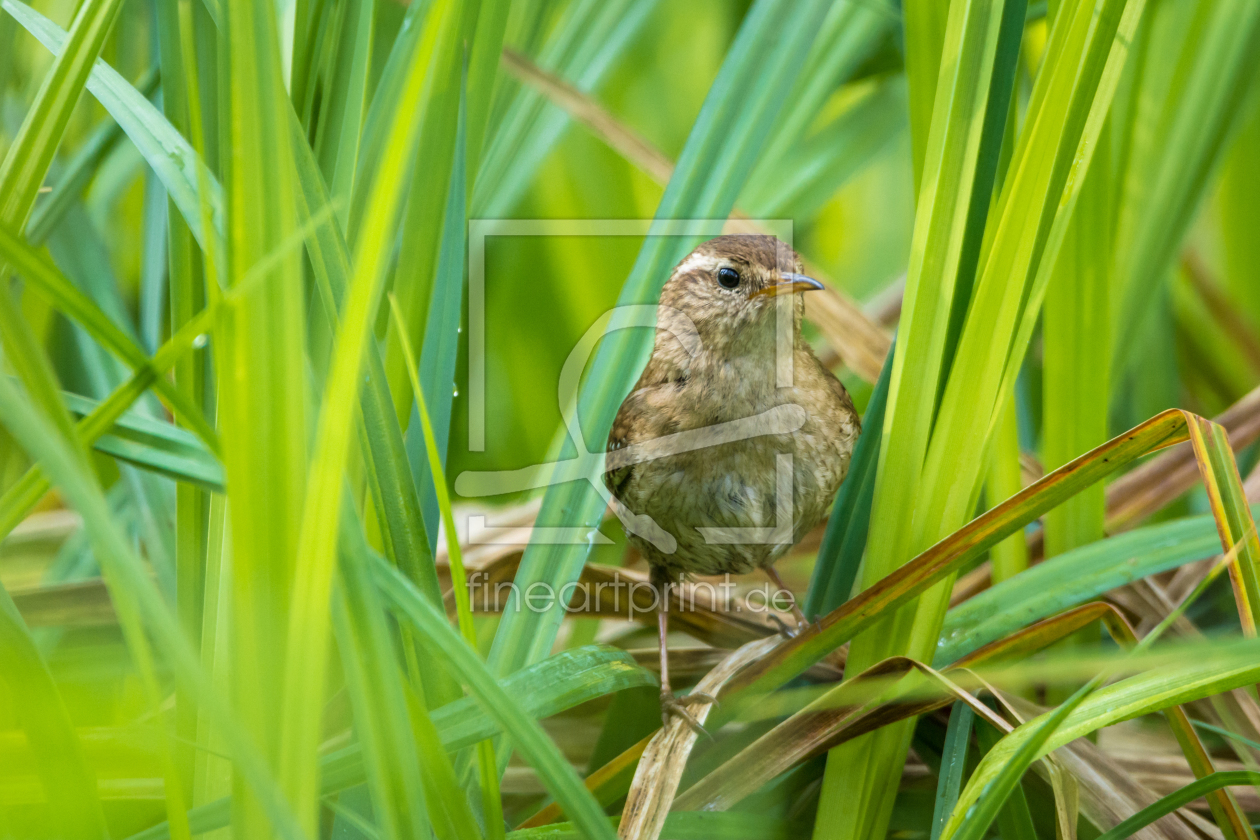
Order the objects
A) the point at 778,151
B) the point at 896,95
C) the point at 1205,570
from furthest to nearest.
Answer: the point at 896,95, the point at 778,151, the point at 1205,570

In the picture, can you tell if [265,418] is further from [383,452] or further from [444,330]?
[444,330]

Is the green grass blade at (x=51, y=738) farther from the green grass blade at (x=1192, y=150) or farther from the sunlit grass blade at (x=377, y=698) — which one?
the green grass blade at (x=1192, y=150)

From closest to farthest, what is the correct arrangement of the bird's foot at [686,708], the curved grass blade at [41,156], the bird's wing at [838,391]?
the curved grass blade at [41,156] → the bird's foot at [686,708] → the bird's wing at [838,391]

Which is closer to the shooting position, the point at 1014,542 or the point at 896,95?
the point at 1014,542

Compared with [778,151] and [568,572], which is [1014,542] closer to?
[568,572]

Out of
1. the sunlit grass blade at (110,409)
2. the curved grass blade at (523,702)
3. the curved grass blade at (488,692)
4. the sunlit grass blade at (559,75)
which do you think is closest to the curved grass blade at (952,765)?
the curved grass blade at (523,702)

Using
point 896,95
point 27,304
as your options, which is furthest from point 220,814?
point 896,95
